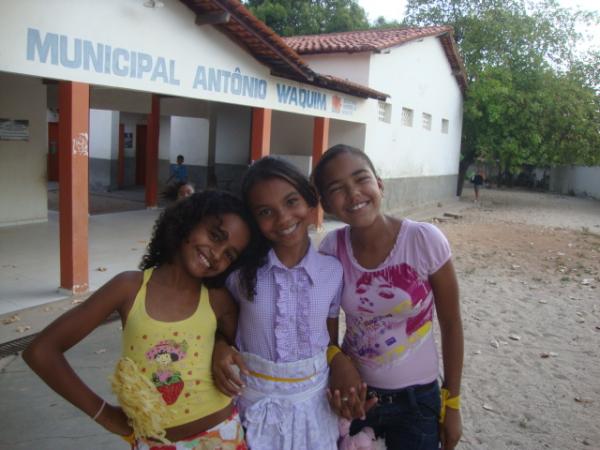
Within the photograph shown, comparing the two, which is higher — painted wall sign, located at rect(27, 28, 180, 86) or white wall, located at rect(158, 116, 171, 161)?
painted wall sign, located at rect(27, 28, 180, 86)

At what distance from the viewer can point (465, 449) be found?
129 inches

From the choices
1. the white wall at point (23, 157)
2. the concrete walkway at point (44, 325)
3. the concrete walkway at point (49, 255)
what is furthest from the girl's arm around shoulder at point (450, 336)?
the white wall at point (23, 157)

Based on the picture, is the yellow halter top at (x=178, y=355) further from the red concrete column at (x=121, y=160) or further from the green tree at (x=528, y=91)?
the green tree at (x=528, y=91)

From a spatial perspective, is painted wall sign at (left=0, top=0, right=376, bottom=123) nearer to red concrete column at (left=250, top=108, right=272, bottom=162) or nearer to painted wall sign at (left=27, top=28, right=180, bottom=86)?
painted wall sign at (left=27, top=28, right=180, bottom=86)

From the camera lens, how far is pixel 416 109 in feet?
54.3

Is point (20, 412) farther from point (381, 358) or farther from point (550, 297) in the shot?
point (550, 297)

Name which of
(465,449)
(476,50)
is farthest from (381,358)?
(476,50)

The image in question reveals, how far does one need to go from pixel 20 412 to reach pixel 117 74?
12.8ft

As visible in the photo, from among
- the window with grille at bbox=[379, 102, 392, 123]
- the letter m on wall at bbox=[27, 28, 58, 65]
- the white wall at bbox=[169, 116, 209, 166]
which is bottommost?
the white wall at bbox=[169, 116, 209, 166]

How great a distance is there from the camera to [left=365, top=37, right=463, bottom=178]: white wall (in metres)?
14.1

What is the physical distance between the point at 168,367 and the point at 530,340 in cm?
475

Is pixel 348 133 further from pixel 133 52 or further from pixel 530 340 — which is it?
pixel 530 340

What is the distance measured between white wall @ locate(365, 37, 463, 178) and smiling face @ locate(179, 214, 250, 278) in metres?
12.0

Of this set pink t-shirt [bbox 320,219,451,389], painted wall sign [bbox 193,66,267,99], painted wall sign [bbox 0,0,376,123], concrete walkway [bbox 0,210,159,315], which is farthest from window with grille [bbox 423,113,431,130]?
pink t-shirt [bbox 320,219,451,389]
